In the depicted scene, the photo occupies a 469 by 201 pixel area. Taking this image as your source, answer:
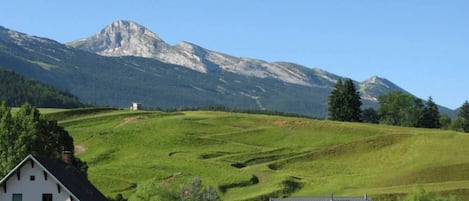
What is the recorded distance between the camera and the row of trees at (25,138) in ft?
267

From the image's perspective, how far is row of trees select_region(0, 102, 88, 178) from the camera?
81481 millimetres

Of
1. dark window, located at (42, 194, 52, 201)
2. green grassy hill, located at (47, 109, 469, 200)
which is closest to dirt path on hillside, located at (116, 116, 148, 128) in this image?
green grassy hill, located at (47, 109, 469, 200)

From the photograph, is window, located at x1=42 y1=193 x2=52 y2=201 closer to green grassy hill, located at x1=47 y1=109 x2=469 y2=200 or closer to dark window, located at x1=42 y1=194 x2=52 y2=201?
dark window, located at x1=42 y1=194 x2=52 y2=201

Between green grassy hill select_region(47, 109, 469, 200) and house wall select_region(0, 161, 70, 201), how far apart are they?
114ft

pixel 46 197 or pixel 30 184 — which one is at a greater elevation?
pixel 30 184

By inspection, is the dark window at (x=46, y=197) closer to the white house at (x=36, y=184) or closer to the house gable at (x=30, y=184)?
the white house at (x=36, y=184)

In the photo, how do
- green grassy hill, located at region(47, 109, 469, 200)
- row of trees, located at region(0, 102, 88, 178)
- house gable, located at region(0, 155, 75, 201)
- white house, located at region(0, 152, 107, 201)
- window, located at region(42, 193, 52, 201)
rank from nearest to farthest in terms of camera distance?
white house, located at region(0, 152, 107, 201), house gable, located at region(0, 155, 75, 201), window, located at region(42, 193, 52, 201), row of trees, located at region(0, 102, 88, 178), green grassy hill, located at region(47, 109, 469, 200)

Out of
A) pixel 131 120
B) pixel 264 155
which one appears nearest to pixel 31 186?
pixel 264 155

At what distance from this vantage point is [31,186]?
60.6 metres

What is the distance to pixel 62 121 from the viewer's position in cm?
17825

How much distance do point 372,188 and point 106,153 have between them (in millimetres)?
48788

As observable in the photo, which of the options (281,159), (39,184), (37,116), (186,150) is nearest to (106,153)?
(186,150)

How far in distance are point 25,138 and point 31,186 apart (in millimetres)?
23156

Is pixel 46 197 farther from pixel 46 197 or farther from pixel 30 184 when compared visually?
pixel 30 184
